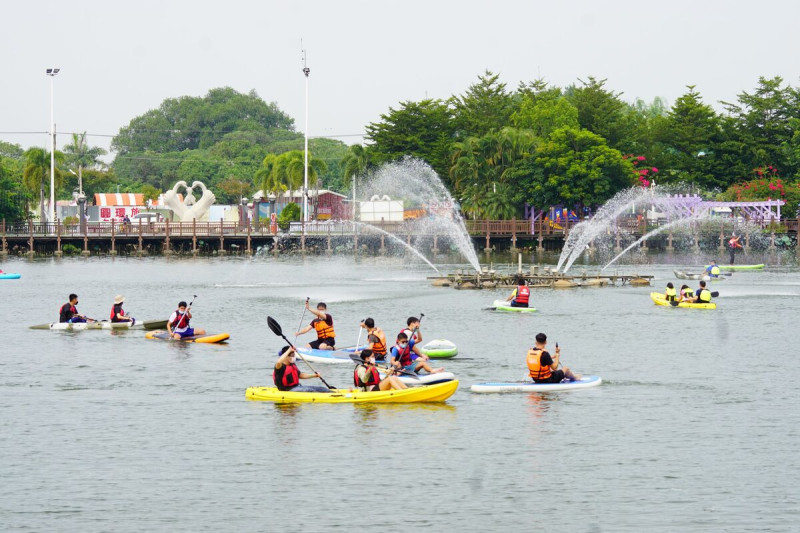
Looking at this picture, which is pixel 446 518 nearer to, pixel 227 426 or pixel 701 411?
pixel 227 426

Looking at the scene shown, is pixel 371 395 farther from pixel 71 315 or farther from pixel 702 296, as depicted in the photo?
pixel 702 296

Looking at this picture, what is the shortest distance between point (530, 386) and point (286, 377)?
7595mm

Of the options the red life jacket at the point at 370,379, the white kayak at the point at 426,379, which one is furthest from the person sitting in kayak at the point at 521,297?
the red life jacket at the point at 370,379

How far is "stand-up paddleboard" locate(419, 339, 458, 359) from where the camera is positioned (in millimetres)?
43844

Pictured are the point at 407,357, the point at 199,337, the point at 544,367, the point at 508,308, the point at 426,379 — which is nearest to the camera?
the point at 426,379

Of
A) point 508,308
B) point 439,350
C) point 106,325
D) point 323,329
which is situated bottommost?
point 439,350

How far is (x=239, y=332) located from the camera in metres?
54.6

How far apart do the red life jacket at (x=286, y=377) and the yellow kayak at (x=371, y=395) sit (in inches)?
8.8

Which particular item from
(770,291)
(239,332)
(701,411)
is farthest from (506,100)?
(701,411)

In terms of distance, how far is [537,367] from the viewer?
116 ft

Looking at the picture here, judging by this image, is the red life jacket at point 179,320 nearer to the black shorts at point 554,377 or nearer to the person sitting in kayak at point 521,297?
the black shorts at point 554,377

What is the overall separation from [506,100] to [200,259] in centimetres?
5605

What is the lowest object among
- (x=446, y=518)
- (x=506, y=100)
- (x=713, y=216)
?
(x=446, y=518)

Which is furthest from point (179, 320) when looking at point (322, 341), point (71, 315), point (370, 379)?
point (370, 379)
